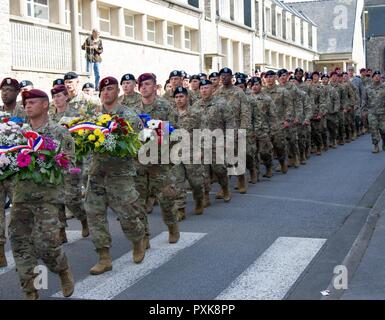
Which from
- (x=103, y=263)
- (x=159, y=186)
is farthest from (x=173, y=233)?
(x=103, y=263)

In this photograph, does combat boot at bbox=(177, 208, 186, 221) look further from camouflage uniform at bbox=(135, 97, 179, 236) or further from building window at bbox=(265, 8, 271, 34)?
building window at bbox=(265, 8, 271, 34)

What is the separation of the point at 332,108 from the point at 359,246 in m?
12.6

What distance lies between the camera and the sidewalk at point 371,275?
18.6 feet

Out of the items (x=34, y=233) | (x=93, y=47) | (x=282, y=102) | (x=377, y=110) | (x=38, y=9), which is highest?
(x=38, y=9)

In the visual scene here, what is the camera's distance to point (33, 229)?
600cm

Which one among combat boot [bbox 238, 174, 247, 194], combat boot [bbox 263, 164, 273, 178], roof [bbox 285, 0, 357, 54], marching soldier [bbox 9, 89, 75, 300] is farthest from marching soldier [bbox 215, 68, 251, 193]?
roof [bbox 285, 0, 357, 54]

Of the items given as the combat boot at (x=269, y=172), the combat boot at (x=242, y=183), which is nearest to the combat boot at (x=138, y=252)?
the combat boot at (x=242, y=183)

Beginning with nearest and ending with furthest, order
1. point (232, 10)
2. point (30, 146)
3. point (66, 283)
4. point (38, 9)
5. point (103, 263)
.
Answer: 1. point (30, 146)
2. point (66, 283)
3. point (103, 263)
4. point (38, 9)
5. point (232, 10)

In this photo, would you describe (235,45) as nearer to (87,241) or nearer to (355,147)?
(355,147)

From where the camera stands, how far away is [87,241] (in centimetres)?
870

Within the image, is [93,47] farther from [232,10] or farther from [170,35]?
[232,10]

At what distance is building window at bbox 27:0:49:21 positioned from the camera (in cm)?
2014

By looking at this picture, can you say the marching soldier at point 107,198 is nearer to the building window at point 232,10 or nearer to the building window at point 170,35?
the building window at point 170,35
